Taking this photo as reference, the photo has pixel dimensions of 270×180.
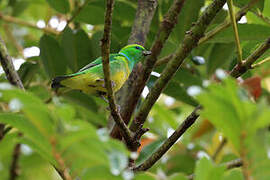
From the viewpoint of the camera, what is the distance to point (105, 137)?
842 millimetres

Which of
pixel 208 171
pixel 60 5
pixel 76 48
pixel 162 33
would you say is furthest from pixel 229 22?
pixel 208 171

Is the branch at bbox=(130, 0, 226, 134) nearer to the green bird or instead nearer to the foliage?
the foliage

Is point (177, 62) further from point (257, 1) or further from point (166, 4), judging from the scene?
point (166, 4)

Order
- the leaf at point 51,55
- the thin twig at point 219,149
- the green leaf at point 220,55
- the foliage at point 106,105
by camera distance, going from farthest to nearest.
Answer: the thin twig at point 219,149, the green leaf at point 220,55, the leaf at point 51,55, the foliage at point 106,105

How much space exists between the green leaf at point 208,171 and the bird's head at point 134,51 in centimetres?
150

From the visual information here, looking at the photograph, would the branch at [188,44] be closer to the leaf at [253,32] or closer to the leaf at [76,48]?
the leaf at [253,32]

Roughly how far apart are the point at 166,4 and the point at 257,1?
2.35ft

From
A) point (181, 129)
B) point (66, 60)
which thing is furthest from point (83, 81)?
point (181, 129)

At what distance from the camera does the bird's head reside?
2.54m

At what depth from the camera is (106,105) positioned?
271cm

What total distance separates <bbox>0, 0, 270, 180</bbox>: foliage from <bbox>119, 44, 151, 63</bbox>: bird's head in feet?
0.23

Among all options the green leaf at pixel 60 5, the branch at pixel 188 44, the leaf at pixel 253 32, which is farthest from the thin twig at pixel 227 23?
the green leaf at pixel 60 5

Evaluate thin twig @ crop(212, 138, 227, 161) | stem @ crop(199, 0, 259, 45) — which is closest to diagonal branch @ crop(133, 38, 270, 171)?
stem @ crop(199, 0, 259, 45)

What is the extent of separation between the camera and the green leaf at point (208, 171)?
0.95 meters
